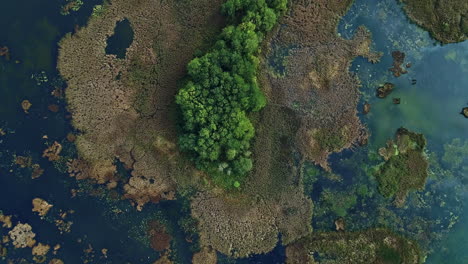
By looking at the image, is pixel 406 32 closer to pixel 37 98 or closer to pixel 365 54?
pixel 365 54

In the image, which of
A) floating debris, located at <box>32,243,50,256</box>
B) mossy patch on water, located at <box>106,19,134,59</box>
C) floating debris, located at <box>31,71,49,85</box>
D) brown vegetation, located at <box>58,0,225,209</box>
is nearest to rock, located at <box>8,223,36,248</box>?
floating debris, located at <box>32,243,50,256</box>

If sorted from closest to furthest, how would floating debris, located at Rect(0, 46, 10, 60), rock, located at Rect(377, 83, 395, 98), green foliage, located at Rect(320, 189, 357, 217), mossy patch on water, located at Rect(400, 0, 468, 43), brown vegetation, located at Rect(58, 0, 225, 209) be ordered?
brown vegetation, located at Rect(58, 0, 225, 209) → green foliage, located at Rect(320, 189, 357, 217) → floating debris, located at Rect(0, 46, 10, 60) → rock, located at Rect(377, 83, 395, 98) → mossy patch on water, located at Rect(400, 0, 468, 43)

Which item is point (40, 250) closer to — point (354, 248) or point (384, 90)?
point (354, 248)

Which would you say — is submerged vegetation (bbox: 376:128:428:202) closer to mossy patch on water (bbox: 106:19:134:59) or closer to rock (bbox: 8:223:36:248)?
mossy patch on water (bbox: 106:19:134:59)

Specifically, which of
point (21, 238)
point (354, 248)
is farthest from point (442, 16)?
point (21, 238)

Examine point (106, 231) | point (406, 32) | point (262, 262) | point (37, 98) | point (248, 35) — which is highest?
point (406, 32)

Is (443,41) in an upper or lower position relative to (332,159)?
upper

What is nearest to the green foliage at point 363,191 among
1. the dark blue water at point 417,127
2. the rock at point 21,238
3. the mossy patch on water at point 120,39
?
the dark blue water at point 417,127

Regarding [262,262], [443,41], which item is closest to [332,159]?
[262,262]
